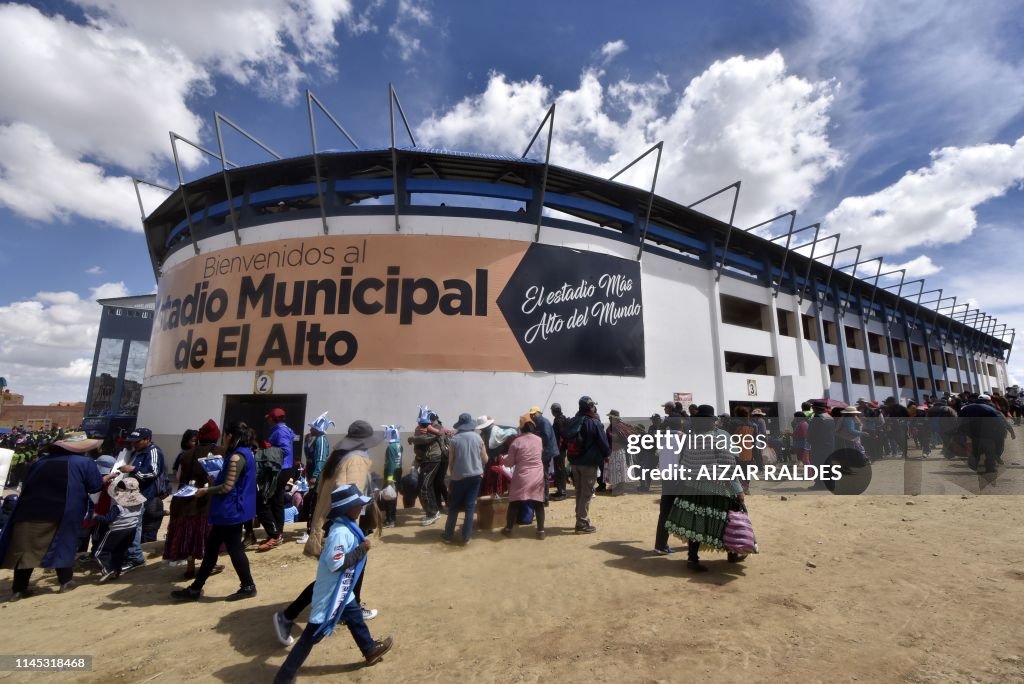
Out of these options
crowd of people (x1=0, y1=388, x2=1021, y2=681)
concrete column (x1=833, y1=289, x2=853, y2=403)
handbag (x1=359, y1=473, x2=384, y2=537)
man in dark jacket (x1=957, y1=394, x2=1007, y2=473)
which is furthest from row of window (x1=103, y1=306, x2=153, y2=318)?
concrete column (x1=833, y1=289, x2=853, y2=403)

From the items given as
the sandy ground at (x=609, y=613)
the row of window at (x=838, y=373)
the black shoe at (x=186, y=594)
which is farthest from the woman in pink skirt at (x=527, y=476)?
the row of window at (x=838, y=373)

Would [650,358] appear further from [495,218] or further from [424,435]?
[424,435]

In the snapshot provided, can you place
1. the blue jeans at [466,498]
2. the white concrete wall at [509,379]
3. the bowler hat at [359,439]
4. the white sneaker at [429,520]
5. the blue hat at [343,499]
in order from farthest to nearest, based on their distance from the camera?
the white concrete wall at [509,379] < the white sneaker at [429,520] < the blue jeans at [466,498] < the bowler hat at [359,439] < the blue hat at [343,499]

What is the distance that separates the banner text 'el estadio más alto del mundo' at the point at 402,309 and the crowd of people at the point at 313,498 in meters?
5.63

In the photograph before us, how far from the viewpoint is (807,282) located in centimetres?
2398

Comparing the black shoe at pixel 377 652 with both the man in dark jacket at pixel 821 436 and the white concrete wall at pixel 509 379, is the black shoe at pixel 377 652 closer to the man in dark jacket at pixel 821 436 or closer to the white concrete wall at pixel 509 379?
the man in dark jacket at pixel 821 436

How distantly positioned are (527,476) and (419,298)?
8.39 m

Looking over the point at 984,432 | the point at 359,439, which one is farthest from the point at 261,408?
the point at 984,432

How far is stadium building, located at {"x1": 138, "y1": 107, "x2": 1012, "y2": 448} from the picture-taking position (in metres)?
13.5

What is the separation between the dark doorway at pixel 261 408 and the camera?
13430mm

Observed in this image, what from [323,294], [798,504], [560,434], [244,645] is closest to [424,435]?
[560,434]

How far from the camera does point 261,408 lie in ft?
45.6

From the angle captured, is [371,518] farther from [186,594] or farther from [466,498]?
[466,498]

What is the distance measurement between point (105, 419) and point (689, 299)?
2753cm
